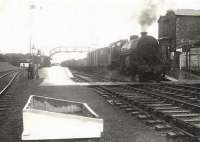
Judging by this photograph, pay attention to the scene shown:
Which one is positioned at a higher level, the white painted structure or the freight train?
A: the freight train

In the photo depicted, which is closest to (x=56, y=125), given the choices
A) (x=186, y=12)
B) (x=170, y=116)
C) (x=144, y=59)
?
(x=170, y=116)

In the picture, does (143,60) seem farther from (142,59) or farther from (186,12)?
(186,12)

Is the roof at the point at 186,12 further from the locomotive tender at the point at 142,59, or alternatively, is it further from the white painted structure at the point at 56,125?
the white painted structure at the point at 56,125

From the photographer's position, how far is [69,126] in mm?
5648

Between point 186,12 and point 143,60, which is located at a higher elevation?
point 186,12

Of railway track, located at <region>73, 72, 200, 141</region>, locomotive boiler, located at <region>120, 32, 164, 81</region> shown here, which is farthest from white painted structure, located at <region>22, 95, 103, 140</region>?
locomotive boiler, located at <region>120, 32, 164, 81</region>

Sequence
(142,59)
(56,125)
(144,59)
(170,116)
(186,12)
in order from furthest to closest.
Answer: (186,12) → (144,59) → (142,59) → (170,116) → (56,125)

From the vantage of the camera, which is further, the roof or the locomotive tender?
the roof

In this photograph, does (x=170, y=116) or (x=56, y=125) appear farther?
(x=170, y=116)

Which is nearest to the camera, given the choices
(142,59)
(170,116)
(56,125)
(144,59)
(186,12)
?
(56,125)

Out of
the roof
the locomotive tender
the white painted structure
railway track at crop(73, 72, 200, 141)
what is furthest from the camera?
the roof

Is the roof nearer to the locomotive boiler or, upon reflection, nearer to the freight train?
the freight train

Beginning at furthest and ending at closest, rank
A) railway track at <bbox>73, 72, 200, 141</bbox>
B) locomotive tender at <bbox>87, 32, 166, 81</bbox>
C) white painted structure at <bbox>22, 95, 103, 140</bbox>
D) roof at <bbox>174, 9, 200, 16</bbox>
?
roof at <bbox>174, 9, 200, 16</bbox> < locomotive tender at <bbox>87, 32, 166, 81</bbox> < railway track at <bbox>73, 72, 200, 141</bbox> < white painted structure at <bbox>22, 95, 103, 140</bbox>

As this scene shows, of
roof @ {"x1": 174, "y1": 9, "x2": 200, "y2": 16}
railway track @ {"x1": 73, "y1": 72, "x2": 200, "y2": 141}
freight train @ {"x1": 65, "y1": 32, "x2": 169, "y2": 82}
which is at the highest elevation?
roof @ {"x1": 174, "y1": 9, "x2": 200, "y2": 16}
